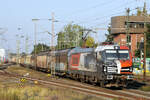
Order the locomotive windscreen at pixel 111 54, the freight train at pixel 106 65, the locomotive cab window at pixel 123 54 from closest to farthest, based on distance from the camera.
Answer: the freight train at pixel 106 65
the locomotive windscreen at pixel 111 54
the locomotive cab window at pixel 123 54

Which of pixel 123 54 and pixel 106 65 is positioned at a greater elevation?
pixel 123 54

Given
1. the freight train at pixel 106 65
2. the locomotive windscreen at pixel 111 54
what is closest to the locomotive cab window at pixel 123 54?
the freight train at pixel 106 65

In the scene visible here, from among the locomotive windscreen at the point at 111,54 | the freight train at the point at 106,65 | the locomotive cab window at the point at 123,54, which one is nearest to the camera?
the freight train at the point at 106,65

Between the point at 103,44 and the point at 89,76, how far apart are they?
4.06 m

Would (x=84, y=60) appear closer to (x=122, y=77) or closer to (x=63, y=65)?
(x=122, y=77)

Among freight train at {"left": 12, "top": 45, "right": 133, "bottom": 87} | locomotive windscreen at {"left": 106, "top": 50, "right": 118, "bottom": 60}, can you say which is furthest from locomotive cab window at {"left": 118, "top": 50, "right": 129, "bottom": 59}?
locomotive windscreen at {"left": 106, "top": 50, "right": 118, "bottom": 60}

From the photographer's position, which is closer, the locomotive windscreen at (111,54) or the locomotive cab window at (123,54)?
the locomotive windscreen at (111,54)

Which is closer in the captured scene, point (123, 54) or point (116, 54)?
point (116, 54)

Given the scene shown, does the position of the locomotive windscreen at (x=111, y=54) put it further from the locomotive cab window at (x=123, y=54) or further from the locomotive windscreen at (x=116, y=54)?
the locomotive cab window at (x=123, y=54)

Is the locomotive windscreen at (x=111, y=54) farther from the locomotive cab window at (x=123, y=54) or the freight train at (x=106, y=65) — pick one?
the locomotive cab window at (x=123, y=54)

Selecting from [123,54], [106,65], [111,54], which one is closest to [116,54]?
[111,54]

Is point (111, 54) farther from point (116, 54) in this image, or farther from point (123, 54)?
point (123, 54)

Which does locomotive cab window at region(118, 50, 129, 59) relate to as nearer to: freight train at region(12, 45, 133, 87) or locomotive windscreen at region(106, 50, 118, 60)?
freight train at region(12, 45, 133, 87)

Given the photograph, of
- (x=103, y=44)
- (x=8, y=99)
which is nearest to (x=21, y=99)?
(x=8, y=99)
